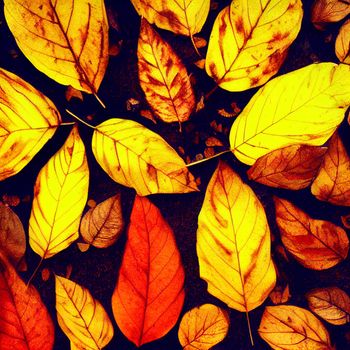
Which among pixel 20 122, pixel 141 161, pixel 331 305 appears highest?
pixel 20 122

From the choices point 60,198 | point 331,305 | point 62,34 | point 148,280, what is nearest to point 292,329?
point 331,305

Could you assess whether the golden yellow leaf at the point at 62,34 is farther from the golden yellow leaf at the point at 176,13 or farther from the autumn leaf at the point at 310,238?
the autumn leaf at the point at 310,238

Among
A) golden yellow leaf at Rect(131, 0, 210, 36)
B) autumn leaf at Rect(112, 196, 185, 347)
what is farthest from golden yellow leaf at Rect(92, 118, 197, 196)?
golden yellow leaf at Rect(131, 0, 210, 36)

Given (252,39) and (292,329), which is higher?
(252,39)

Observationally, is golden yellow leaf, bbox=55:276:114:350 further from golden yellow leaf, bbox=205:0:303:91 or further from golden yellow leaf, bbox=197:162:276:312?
golden yellow leaf, bbox=205:0:303:91

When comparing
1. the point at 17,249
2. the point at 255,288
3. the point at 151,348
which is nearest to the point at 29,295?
the point at 17,249

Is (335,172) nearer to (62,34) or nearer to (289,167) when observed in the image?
(289,167)

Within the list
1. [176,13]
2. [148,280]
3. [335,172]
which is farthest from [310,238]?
[176,13]

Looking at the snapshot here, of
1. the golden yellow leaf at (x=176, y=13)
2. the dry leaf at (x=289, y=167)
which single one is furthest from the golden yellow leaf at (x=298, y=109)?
the golden yellow leaf at (x=176, y=13)
